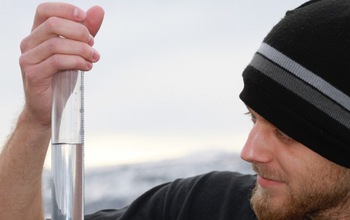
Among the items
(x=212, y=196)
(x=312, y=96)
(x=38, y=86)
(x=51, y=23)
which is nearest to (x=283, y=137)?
(x=312, y=96)

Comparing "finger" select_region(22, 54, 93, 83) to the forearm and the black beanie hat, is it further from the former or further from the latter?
the black beanie hat

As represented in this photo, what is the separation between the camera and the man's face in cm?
217

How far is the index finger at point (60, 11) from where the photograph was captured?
5.30 feet

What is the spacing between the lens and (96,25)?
167cm

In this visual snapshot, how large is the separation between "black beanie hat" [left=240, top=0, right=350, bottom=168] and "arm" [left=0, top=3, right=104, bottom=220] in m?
0.69

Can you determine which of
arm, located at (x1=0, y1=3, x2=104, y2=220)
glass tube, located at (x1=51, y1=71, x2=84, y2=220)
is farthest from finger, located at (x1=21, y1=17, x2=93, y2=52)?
glass tube, located at (x1=51, y1=71, x2=84, y2=220)

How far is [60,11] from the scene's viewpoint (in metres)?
1.65

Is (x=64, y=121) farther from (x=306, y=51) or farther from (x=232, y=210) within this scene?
(x=232, y=210)

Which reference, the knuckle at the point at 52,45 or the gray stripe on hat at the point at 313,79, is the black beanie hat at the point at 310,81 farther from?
the knuckle at the point at 52,45

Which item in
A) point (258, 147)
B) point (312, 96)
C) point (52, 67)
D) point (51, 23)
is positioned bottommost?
point (258, 147)

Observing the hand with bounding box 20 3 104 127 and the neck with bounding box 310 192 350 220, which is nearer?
the hand with bounding box 20 3 104 127

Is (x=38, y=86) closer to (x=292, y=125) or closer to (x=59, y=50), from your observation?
(x=59, y=50)

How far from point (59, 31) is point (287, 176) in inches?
37.1

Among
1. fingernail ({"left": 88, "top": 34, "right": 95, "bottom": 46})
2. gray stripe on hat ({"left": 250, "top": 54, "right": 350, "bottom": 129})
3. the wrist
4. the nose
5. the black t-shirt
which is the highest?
fingernail ({"left": 88, "top": 34, "right": 95, "bottom": 46})
